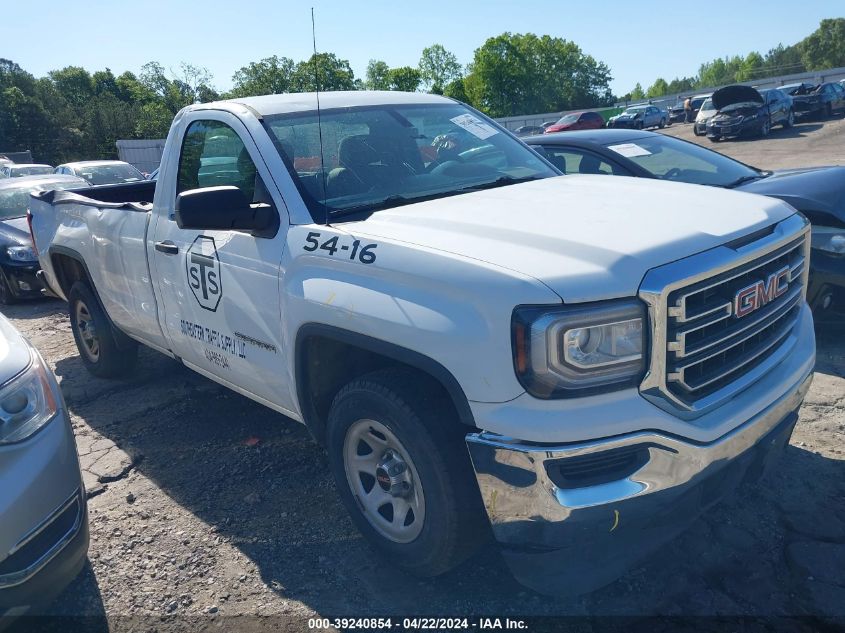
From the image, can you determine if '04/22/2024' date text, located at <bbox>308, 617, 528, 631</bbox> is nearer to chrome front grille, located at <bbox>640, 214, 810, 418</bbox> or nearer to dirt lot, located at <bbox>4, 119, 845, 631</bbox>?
dirt lot, located at <bbox>4, 119, 845, 631</bbox>

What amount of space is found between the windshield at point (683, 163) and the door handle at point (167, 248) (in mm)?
3549

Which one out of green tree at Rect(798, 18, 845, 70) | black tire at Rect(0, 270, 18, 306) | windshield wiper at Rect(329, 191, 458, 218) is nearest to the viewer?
windshield wiper at Rect(329, 191, 458, 218)

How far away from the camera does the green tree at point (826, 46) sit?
94.6 metres

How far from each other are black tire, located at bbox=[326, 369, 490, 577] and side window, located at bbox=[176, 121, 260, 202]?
3.86ft

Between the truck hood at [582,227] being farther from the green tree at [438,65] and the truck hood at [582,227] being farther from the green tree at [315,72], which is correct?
the green tree at [438,65]

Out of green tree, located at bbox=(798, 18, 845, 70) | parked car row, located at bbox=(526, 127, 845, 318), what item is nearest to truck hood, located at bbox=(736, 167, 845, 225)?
parked car row, located at bbox=(526, 127, 845, 318)

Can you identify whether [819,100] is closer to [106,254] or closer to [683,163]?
[683,163]

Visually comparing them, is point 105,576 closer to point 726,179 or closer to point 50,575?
point 50,575

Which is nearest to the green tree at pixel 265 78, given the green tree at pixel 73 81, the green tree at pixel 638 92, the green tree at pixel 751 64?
the green tree at pixel 73 81

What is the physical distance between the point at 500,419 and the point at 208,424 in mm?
2992

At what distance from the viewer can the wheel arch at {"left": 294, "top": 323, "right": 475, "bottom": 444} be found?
2.64 metres

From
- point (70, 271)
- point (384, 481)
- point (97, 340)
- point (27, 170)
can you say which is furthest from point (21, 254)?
point (27, 170)

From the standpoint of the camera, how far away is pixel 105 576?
10.1 ft

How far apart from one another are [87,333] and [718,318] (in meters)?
5.00
